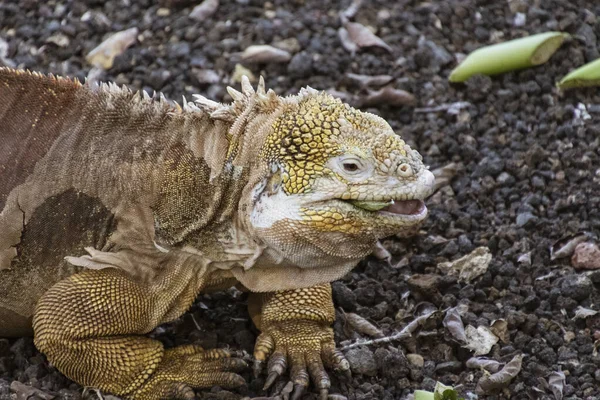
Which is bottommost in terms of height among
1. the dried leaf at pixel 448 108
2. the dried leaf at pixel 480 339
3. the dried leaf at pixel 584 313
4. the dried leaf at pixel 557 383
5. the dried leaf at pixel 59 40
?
the dried leaf at pixel 480 339

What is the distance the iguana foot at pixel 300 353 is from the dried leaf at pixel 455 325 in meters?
0.79

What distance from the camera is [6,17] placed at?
35.0ft

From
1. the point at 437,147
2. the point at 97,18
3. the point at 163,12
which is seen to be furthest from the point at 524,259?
the point at 97,18

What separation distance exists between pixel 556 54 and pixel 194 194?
174 inches

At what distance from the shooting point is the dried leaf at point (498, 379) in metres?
6.82

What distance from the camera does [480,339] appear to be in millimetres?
7273

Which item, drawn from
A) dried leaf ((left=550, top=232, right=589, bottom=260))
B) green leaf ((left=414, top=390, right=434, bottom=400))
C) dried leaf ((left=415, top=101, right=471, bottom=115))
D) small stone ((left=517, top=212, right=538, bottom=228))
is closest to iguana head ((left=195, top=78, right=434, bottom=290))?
green leaf ((left=414, top=390, right=434, bottom=400))

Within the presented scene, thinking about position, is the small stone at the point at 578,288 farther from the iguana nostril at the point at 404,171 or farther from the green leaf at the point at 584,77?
the green leaf at the point at 584,77

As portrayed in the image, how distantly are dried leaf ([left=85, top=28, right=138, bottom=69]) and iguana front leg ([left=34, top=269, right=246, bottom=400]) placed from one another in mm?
3700

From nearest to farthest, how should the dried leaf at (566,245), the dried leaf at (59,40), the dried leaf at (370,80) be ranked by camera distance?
the dried leaf at (566,245), the dried leaf at (370,80), the dried leaf at (59,40)

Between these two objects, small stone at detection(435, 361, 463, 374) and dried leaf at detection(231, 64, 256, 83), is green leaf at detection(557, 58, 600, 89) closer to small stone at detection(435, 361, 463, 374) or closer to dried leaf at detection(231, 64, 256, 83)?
dried leaf at detection(231, 64, 256, 83)

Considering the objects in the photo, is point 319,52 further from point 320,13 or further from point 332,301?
point 332,301

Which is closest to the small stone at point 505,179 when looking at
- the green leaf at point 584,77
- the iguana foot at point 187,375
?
the green leaf at point 584,77

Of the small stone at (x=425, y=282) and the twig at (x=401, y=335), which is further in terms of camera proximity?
the small stone at (x=425, y=282)
